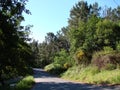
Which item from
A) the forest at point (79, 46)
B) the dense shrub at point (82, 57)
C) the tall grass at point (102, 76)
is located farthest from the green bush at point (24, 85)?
the dense shrub at point (82, 57)

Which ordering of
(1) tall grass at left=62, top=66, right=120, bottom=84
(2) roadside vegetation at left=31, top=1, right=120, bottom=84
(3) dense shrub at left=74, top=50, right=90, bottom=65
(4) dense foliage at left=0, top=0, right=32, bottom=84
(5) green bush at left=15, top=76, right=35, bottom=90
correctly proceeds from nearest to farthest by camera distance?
(4) dense foliage at left=0, top=0, right=32, bottom=84 → (5) green bush at left=15, top=76, right=35, bottom=90 → (1) tall grass at left=62, top=66, right=120, bottom=84 → (2) roadside vegetation at left=31, top=1, right=120, bottom=84 → (3) dense shrub at left=74, top=50, right=90, bottom=65

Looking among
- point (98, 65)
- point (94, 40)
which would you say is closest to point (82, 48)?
point (94, 40)

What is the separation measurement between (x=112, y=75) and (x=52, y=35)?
11671 cm

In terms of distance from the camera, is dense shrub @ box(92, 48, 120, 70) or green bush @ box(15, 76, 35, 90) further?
dense shrub @ box(92, 48, 120, 70)

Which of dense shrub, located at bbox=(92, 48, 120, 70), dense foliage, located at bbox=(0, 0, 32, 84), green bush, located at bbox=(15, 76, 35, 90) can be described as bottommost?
green bush, located at bbox=(15, 76, 35, 90)

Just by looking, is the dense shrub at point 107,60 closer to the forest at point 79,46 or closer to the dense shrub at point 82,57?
the forest at point 79,46

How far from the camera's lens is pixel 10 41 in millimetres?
26203

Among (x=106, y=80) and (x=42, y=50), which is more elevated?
(x=42, y=50)

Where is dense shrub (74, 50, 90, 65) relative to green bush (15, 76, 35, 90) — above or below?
above

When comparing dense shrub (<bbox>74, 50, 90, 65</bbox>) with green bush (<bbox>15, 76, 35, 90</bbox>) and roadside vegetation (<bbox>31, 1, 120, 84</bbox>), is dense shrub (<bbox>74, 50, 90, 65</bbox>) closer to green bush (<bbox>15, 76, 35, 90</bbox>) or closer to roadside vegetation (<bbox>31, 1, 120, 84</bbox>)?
roadside vegetation (<bbox>31, 1, 120, 84</bbox>)

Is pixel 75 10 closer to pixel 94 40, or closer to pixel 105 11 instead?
pixel 105 11

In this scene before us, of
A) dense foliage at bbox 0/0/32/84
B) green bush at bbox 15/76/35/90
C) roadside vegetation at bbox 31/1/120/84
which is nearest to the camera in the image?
dense foliage at bbox 0/0/32/84

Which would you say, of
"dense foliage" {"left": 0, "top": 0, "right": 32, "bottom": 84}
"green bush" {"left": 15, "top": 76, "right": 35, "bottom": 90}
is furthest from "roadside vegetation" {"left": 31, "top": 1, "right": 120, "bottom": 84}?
"dense foliage" {"left": 0, "top": 0, "right": 32, "bottom": 84}

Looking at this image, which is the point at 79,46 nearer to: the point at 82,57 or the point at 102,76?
the point at 82,57
